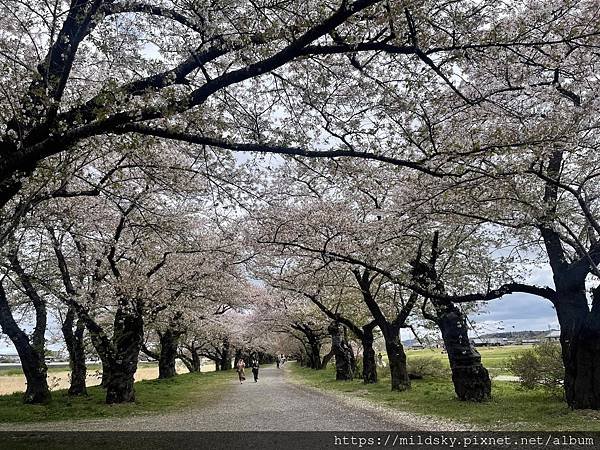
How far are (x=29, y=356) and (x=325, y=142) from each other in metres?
14.9

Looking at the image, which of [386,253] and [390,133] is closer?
[390,133]

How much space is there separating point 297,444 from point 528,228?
819cm

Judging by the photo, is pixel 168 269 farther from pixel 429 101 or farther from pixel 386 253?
pixel 429 101

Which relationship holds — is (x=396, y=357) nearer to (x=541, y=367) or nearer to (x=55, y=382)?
(x=541, y=367)

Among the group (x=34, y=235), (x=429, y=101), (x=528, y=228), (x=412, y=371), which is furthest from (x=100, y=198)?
(x=412, y=371)

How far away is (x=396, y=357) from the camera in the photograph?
18.8m

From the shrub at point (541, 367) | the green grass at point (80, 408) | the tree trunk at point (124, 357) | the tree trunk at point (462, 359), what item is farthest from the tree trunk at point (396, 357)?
the tree trunk at point (124, 357)

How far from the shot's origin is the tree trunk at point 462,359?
1397 centimetres

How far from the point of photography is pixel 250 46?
6059mm

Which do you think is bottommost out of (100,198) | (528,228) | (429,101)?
(528,228)

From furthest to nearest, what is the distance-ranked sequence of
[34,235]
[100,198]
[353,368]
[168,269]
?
[353,368] < [168,269] < [100,198] < [34,235]

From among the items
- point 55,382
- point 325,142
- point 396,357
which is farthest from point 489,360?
point 325,142

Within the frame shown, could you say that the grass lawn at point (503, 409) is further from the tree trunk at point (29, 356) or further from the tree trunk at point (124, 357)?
the tree trunk at point (29, 356)

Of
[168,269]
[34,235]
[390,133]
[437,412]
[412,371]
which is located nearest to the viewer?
[390,133]
